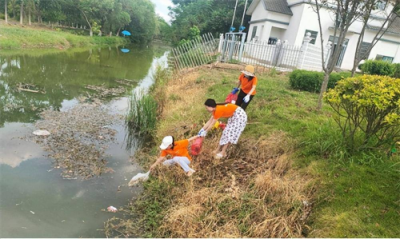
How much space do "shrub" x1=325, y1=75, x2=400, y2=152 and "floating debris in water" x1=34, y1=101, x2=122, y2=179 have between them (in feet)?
14.3

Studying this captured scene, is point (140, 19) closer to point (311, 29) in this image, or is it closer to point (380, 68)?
point (311, 29)

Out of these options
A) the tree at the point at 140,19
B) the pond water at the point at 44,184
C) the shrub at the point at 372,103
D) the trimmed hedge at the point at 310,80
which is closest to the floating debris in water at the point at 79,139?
the pond water at the point at 44,184

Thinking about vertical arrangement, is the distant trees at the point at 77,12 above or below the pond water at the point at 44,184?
above

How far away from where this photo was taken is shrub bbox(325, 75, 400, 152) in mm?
3613

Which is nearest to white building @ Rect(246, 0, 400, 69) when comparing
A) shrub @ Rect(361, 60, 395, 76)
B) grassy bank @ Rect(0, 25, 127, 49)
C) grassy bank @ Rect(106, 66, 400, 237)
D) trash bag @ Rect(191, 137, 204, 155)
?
shrub @ Rect(361, 60, 395, 76)

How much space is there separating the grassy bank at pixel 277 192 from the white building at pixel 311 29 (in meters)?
14.3

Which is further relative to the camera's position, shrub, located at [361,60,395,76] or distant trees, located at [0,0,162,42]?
distant trees, located at [0,0,162,42]

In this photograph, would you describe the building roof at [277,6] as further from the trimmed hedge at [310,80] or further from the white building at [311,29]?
the trimmed hedge at [310,80]

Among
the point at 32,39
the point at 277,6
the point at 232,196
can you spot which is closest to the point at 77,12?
the point at 32,39

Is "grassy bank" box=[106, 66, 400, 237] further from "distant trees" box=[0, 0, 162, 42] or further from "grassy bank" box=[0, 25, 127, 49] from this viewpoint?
"distant trees" box=[0, 0, 162, 42]

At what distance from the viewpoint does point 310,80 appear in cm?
880

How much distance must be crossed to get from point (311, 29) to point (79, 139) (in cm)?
1698

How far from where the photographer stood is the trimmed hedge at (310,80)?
8.73 metres

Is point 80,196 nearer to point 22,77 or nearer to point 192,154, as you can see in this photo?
point 192,154
